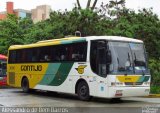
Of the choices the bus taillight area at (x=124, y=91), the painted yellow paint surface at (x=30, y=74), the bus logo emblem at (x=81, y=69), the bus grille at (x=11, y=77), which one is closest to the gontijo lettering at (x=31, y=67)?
the painted yellow paint surface at (x=30, y=74)

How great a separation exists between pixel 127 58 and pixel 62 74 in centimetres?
389

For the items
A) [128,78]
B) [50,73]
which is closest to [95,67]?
[128,78]

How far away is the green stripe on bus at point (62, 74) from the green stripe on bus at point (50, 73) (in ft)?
0.74

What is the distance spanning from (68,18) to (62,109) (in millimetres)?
20538

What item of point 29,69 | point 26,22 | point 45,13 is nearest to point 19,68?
point 29,69

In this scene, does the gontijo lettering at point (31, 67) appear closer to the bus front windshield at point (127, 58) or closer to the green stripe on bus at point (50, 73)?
the green stripe on bus at point (50, 73)

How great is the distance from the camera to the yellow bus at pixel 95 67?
18578 millimetres

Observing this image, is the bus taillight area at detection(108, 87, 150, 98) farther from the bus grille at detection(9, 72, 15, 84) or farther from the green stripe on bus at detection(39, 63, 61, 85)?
the bus grille at detection(9, 72, 15, 84)

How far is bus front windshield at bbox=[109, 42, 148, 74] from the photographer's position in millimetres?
18641

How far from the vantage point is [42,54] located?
2352 centimetres

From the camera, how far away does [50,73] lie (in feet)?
74.2

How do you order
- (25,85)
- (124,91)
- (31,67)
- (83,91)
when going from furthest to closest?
(25,85)
(31,67)
(83,91)
(124,91)

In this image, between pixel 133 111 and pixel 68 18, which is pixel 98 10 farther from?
pixel 133 111

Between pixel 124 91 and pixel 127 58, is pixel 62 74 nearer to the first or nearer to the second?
pixel 127 58
